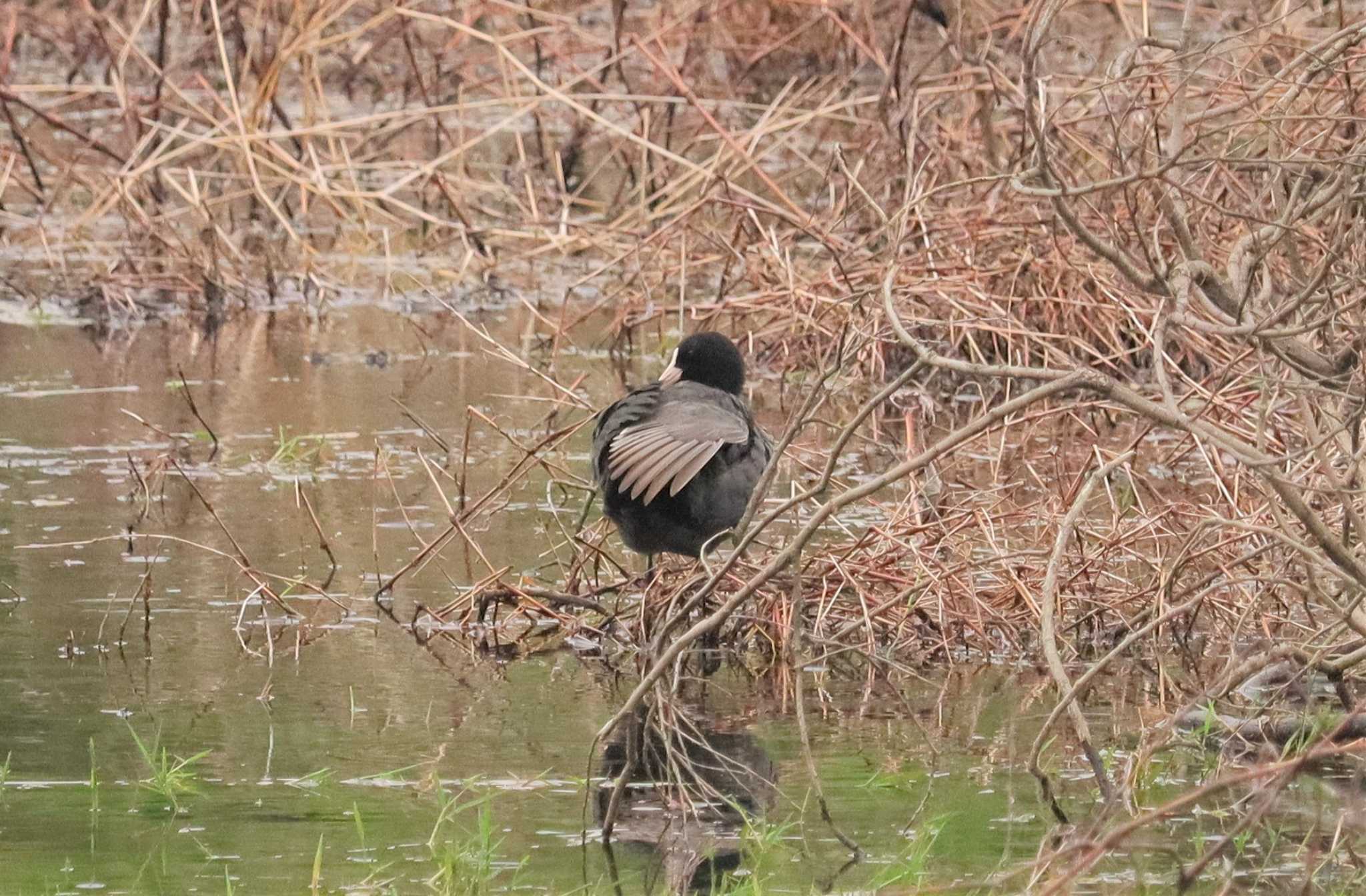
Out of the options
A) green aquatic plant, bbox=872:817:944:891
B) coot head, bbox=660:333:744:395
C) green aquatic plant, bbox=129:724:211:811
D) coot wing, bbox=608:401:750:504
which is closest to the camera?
green aquatic plant, bbox=872:817:944:891

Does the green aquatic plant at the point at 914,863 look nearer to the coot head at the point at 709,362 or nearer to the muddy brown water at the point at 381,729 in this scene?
the muddy brown water at the point at 381,729

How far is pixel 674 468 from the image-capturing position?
5.75 metres

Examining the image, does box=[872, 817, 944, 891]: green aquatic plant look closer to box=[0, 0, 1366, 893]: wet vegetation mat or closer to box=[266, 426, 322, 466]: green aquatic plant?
box=[0, 0, 1366, 893]: wet vegetation mat

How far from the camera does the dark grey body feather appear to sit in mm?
5785

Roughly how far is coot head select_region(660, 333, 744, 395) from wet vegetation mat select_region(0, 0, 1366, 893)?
381 mm

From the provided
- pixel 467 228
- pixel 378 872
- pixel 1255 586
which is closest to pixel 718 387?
pixel 1255 586

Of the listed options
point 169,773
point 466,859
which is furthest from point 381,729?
point 466,859

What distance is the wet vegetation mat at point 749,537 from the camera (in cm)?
432

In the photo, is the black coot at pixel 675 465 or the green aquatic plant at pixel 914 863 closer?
the green aquatic plant at pixel 914 863

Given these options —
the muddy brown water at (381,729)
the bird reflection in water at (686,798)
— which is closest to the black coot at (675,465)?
the muddy brown water at (381,729)

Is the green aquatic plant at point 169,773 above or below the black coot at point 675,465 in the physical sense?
below

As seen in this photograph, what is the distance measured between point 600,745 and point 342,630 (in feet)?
4.12

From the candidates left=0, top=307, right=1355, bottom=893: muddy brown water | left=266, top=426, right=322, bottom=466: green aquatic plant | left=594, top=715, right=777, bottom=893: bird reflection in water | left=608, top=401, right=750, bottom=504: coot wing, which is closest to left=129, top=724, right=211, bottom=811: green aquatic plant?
left=0, top=307, right=1355, bottom=893: muddy brown water

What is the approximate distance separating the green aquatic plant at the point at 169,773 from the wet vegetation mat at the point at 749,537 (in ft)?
0.07
